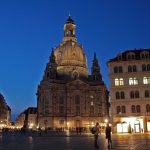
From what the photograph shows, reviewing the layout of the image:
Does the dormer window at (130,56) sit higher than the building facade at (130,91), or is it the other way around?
the dormer window at (130,56)

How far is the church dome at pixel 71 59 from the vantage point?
13838 cm

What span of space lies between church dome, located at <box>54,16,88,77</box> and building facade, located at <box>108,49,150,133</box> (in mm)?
72987

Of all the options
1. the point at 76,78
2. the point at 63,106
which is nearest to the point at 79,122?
the point at 63,106

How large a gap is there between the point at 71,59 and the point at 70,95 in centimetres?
1978

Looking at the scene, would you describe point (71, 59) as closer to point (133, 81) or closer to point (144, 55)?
point (144, 55)

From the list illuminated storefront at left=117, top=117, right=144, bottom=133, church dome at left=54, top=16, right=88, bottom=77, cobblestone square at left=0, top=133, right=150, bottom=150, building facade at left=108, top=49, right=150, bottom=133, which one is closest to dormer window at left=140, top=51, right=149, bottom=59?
building facade at left=108, top=49, right=150, bottom=133

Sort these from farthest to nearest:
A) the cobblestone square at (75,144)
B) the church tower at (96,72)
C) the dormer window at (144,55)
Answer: the church tower at (96,72)
the dormer window at (144,55)
the cobblestone square at (75,144)

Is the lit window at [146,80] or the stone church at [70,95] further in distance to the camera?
the stone church at [70,95]

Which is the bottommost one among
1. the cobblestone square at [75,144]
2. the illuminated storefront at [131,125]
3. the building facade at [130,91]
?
the cobblestone square at [75,144]

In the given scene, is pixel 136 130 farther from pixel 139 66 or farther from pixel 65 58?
pixel 65 58

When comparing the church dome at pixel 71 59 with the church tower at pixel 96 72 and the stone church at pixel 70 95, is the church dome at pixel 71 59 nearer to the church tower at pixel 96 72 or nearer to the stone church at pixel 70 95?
the stone church at pixel 70 95

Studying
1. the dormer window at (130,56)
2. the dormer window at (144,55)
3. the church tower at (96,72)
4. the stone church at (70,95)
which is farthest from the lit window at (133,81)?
the church tower at (96,72)

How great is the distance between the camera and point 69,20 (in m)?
158

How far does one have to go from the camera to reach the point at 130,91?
60938 millimetres
